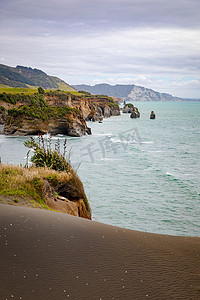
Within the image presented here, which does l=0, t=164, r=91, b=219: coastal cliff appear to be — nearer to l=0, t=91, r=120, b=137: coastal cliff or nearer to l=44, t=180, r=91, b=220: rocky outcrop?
l=44, t=180, r=91, b=220: rocky outcrop

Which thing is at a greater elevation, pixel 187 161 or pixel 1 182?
pixel 1 182

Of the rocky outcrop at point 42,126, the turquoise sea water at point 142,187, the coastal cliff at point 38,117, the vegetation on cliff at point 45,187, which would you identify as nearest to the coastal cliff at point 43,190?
the vegetation on cliff at point 45,187

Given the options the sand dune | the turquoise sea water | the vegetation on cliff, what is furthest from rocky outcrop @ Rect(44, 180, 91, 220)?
the turquoise sea water

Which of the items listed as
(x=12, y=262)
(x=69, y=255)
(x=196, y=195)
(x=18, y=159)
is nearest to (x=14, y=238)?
(x=12, y=262)

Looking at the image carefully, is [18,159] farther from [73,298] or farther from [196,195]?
[73,298]

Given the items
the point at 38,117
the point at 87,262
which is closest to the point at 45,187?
the point at 87,262

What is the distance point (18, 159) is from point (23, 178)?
936 inches

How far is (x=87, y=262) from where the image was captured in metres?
5.27

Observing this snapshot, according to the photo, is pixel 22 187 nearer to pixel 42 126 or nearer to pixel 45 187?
pixel 45 187

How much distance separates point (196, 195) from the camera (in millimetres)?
20797

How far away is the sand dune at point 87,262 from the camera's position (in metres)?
4.53

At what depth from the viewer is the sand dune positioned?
453 centimetres

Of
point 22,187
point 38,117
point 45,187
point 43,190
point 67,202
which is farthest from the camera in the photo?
point 38,117

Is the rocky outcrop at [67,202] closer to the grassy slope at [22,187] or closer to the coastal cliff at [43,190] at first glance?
the coastal cliff at [43,190]
